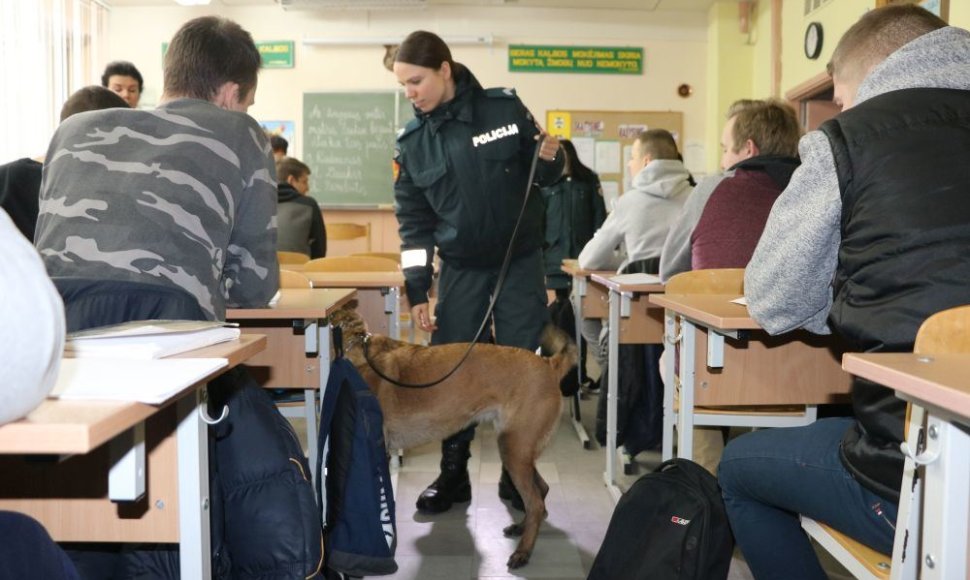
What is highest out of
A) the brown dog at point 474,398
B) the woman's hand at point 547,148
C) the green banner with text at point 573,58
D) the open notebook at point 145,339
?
the green banner with text at point 573,58

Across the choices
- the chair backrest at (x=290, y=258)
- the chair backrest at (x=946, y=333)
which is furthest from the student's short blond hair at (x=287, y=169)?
the chair backrest at (x=946, y=333)

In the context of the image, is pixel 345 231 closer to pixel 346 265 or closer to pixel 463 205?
pixel 346 265

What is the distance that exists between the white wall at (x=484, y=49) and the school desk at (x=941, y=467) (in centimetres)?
697

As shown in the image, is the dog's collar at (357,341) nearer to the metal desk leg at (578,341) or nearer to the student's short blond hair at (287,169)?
the metal desk leg at (578,341)

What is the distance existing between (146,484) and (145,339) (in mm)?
194

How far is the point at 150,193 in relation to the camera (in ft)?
4.63

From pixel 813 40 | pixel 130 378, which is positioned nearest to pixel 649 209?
pixel 130 378

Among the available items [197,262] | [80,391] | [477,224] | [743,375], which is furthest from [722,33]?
[80,391]

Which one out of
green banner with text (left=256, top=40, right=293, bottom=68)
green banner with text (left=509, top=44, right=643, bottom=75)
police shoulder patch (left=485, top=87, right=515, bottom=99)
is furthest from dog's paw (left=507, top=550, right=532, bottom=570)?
green banner with text (left=256, top=40, right=293, bottom=68)

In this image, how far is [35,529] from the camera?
76 cm

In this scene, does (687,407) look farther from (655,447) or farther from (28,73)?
(28,73)

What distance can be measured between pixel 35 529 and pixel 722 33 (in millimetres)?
7543

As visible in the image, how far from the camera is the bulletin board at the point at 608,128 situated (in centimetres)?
768

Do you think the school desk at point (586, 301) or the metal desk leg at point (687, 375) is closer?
the metal desk leg at point (687, 375)
